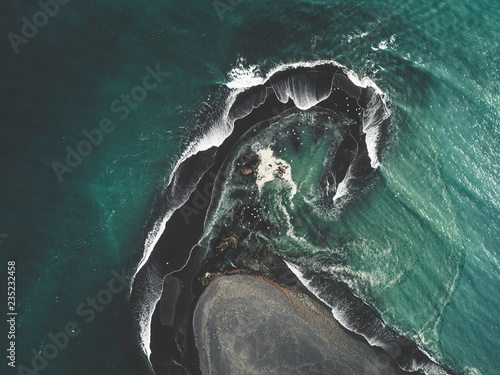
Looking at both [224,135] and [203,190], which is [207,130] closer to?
[224,135]

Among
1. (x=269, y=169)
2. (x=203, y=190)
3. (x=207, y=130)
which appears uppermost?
(x=207, y=130)

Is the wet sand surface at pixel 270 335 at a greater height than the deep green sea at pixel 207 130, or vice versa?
the deep green sea at pixel 207 130

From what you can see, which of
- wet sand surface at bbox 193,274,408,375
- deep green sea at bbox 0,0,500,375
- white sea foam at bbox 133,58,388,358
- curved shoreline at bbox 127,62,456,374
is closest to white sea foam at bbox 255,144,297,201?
white sea foam at bbox 133,58,388,358

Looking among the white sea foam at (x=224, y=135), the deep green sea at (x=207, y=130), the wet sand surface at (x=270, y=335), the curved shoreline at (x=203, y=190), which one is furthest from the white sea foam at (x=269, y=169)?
the wet sand surface at (x=270, y=335)

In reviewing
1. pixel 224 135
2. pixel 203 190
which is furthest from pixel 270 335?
pixel 224 135

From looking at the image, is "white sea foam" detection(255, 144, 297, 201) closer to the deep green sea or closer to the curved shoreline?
the deep green sea

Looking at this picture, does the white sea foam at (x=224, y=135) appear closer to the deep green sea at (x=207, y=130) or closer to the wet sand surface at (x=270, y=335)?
the deep green sea at (x=207, y=130)
